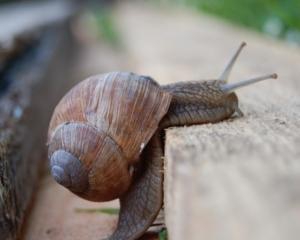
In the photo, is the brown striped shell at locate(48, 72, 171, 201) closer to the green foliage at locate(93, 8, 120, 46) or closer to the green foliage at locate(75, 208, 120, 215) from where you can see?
the green foliage at locate(75, 208, 120, 215)

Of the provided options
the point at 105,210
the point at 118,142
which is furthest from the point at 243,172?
the point at 105,210

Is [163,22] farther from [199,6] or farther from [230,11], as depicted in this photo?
[230,11]

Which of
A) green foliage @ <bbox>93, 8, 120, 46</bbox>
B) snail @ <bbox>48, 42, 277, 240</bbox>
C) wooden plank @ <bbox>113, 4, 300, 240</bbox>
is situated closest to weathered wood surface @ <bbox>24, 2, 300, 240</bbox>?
wooden plank @ <bbox>113, 4, 300, 240</bbox>

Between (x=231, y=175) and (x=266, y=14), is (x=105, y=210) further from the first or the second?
(x=266, y=14)

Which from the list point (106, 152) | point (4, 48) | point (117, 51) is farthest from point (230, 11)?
point (106, 152)

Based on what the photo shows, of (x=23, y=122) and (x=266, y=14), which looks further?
(x=266, y=14)
